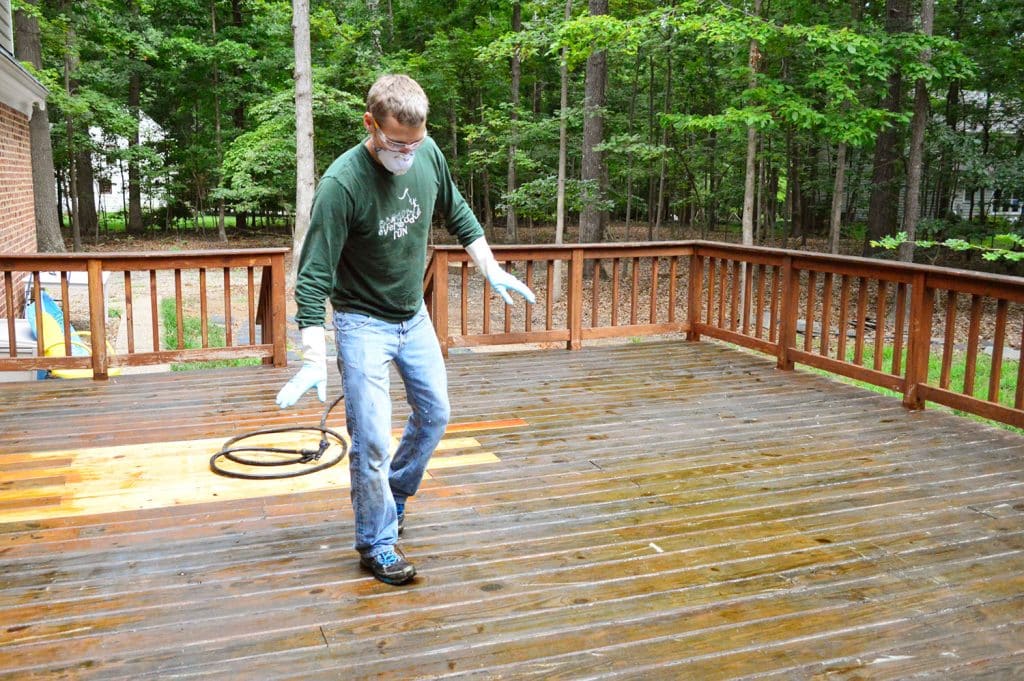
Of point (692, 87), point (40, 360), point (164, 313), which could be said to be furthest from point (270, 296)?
point (692, 87)

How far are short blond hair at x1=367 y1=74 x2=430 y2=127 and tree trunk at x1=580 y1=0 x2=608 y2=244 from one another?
1152 centimetres

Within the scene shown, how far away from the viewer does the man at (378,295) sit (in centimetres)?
245

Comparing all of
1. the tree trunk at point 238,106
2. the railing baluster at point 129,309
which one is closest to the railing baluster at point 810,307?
the railing baluster at point 129,309

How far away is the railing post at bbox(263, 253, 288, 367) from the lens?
559cm

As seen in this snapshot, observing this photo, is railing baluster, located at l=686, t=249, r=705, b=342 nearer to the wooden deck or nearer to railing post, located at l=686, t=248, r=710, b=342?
railing post, located at l=686, t=248, r=710, b=342

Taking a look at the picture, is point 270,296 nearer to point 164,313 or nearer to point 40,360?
point 40,360

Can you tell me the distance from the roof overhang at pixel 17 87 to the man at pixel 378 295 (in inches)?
214

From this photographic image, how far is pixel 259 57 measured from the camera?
1942cm

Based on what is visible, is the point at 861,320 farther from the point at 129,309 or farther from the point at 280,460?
the point at 129,309

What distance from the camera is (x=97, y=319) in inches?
213

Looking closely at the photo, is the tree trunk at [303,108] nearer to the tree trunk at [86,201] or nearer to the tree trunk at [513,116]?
the tree trunk at [513,116]

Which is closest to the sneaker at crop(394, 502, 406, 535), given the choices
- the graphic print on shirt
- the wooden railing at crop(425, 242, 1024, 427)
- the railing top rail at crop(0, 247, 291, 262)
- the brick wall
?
the graphic print on shirt

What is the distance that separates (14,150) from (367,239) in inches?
307

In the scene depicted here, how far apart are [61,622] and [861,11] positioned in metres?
14.1
